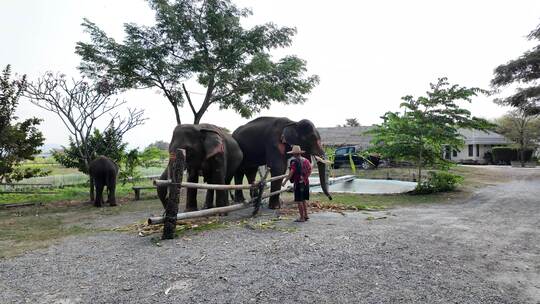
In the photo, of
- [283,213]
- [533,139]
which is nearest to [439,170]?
[283,213]

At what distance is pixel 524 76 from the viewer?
19812 millimetres

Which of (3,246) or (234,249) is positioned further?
(3,246)

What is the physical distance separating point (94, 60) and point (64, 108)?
92.2 inches

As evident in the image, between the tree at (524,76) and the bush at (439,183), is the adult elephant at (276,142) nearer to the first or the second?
the bush at (439,183)

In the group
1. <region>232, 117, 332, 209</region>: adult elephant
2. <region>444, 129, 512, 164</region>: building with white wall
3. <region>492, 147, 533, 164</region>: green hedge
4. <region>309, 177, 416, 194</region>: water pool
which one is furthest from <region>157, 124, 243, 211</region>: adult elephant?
<region>444, 129, 512, 164</region>: building with white wall

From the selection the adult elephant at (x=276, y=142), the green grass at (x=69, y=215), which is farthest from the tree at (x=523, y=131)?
the adult elephant at (x=276, y=142)

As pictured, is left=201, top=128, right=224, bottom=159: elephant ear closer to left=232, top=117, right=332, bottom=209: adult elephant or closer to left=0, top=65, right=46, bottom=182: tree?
left=232, top=117, right=332, bottom=209: adult elephant

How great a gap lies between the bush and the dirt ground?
6.76 meters

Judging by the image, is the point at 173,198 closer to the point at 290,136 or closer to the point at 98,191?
the point at 290,136

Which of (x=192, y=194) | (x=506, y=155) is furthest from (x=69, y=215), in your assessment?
(x=506, y=155)

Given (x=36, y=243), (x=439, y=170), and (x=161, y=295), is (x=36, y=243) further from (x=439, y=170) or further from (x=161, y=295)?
(x=439, y=170)

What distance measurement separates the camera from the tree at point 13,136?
11.9 m

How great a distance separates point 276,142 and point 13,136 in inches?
338

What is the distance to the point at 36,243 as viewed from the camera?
21.5ft
